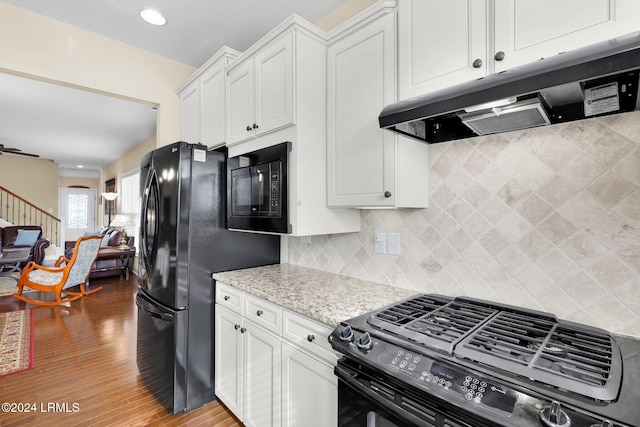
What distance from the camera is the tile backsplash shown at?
1.11m

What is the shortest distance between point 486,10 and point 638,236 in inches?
38.6

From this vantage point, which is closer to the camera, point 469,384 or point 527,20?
point 469,384

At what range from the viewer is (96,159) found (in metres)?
8.56

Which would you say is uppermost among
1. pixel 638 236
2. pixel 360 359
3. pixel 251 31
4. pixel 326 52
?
pixel 251 31

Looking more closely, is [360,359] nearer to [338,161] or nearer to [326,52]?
[338,161]

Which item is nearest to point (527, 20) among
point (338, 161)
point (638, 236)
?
point (638, 236)

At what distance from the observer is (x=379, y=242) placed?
187 centimetres

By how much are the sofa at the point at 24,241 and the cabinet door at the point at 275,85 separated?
7272mm

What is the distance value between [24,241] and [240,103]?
7384 mm

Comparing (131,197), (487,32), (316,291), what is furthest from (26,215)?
(487,32)

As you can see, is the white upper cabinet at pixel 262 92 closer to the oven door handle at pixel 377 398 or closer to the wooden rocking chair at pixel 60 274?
the oven door handle at pixel 377 398

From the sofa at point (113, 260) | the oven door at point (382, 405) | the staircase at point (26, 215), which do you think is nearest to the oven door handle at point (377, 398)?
the oven door at point (382, 405)

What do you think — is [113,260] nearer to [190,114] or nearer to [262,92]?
[190,114]

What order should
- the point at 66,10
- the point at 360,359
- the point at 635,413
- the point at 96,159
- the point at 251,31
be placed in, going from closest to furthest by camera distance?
the point at 635,413 < the point at 360,359 < the point at 66,10 < the point at 251,31 < the point at 96,159
